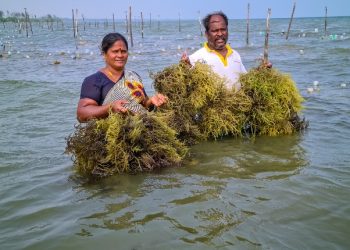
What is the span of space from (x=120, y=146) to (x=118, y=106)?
468 mm

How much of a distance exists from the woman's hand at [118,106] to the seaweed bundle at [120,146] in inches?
3.0

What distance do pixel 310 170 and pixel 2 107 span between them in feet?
24.4

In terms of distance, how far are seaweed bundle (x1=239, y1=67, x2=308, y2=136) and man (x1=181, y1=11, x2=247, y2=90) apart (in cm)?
19

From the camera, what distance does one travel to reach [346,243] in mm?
3162

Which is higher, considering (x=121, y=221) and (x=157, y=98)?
(x=157, y=98)

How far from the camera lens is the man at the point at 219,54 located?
617 cm

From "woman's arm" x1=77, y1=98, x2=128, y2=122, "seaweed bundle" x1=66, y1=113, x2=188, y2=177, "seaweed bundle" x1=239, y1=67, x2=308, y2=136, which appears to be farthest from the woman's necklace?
"seaweed bundle" x1=239, y1=67, x2=308, y2=136

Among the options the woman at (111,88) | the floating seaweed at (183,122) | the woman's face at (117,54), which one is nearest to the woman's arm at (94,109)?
the woman at (111,88)

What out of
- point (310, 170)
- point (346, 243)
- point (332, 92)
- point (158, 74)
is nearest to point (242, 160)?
point (310, 170)

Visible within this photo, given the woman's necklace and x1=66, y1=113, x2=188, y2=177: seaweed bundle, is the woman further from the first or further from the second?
x1=66, y1=113, x2=188, y2=177: seaweed bundle

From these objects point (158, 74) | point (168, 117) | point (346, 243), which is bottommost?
point (346, 243)

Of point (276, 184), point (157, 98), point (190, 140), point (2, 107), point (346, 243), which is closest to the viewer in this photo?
point (346, 243)

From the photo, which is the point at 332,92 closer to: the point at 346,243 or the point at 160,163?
the point at 160,163

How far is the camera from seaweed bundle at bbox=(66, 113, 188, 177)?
15.4ft
